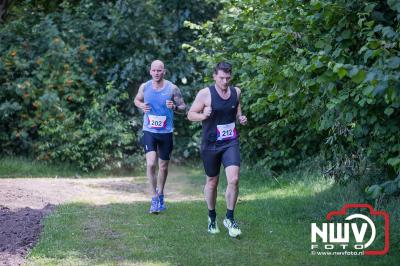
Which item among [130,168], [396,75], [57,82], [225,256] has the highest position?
[396,75]

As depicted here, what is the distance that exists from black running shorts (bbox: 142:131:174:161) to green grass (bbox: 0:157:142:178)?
5.38 metres

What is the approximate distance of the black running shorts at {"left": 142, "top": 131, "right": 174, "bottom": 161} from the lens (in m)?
9.20

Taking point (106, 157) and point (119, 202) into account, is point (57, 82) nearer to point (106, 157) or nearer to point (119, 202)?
point (106, 157)

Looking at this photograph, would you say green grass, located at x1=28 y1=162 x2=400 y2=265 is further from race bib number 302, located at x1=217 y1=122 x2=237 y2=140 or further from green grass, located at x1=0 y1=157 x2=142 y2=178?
green grass, located at x1=0 y1=157 x2=142 y2=178

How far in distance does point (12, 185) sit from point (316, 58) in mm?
7455

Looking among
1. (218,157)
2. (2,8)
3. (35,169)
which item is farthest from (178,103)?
(2,8)

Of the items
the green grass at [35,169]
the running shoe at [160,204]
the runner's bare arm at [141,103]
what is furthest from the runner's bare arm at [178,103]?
the green grass at [35,169]

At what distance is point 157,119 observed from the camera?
9.16 metres

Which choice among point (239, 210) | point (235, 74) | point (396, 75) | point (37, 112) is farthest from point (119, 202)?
point (396, 75)

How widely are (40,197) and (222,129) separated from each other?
4.02m

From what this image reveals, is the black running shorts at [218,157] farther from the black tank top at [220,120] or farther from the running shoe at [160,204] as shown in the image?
the running shoe at [160,204]

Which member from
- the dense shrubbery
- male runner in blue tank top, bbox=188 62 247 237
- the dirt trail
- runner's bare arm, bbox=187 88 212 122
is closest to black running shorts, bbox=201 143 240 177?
male runner in blue tank top, bbox=188 62 247 237

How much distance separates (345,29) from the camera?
247 inches

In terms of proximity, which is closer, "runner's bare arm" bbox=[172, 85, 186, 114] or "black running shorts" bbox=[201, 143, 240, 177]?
"black running shorts" bbox=[201, 143, 240, 177]
